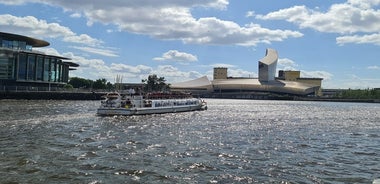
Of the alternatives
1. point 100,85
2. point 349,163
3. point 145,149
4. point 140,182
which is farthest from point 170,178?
point 100,85

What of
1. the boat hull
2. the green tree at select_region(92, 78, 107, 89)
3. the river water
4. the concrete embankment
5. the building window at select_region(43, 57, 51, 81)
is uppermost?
the building window at select_region(43, 57, 51, 81)

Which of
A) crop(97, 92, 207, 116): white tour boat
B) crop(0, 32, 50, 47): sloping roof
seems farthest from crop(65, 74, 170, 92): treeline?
crop(97, 92, 207, 116): white tour boat

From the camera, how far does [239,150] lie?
25.0m

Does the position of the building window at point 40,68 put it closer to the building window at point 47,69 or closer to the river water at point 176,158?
the building window at point 47,69

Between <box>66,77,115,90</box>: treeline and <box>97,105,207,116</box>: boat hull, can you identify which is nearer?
<box>97,105,207,116</box>: boat hull

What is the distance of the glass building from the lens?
3841 inches

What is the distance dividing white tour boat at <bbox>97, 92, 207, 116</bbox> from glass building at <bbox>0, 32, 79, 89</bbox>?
133ft

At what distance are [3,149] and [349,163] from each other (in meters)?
16.8

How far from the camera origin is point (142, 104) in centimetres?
6084

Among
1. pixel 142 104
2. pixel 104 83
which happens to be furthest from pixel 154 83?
pixel 142 104

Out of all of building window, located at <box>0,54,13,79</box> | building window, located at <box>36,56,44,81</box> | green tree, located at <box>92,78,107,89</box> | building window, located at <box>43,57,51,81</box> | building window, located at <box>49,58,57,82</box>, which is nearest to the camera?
building window, located at <box>0,54,13,79</box>

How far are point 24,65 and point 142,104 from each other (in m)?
51.6

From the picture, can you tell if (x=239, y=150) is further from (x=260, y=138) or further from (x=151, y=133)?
(x=151, y=133)

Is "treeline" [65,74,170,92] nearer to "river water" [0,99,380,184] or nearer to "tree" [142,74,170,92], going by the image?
"tree" [142,74,170,92]
